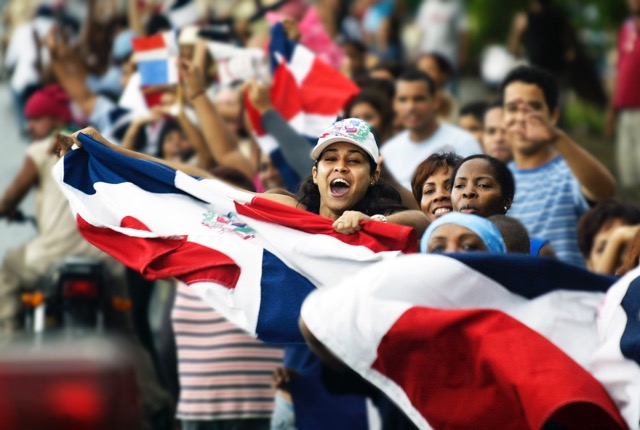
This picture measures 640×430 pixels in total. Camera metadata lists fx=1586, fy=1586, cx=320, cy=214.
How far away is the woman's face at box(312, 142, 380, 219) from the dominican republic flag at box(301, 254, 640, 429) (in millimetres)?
1258

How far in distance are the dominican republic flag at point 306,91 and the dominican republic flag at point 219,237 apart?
2477 millimetres

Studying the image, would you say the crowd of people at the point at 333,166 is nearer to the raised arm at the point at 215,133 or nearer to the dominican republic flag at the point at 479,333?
the raised arm at the point at 215,133

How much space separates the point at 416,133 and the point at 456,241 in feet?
13.3

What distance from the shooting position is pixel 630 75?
572 inches

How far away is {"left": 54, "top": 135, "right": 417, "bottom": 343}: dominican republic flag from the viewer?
7090mm

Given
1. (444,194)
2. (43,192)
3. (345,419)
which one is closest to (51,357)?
(444,194)

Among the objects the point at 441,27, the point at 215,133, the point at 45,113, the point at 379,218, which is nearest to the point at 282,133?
the point at 215,133

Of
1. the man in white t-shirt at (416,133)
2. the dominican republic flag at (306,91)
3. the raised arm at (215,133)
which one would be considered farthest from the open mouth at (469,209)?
the raised arm at (215,133)

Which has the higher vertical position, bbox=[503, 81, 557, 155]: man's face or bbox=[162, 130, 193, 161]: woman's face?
bbox=[503, 81, 557, 155]: man's face

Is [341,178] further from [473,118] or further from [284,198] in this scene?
[473,118]

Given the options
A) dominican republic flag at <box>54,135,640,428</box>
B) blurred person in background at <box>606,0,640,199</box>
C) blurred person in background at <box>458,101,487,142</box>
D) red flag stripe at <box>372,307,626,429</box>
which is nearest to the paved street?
blurred person in background at <box>458,101,487,142</box>

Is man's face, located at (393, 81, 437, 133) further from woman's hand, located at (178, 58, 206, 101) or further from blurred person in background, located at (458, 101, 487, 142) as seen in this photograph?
woman's hand, located at (178, 58, 206, 101)

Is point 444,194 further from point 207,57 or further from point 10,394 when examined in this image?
point 207,57

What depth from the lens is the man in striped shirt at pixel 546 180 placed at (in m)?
9.28
